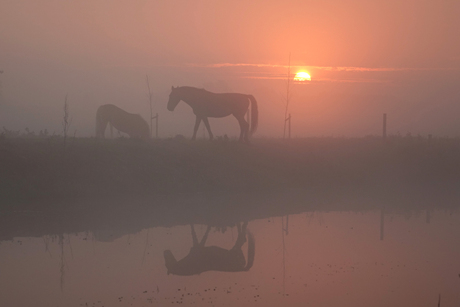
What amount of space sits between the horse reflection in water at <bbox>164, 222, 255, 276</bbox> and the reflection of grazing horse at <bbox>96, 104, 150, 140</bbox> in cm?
1516

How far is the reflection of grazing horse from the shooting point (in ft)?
78.3

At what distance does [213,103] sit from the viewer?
72.9 ft

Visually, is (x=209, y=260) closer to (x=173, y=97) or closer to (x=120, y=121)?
(x=173, y=97)

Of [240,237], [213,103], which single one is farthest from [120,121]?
[240,237]

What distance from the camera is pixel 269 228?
1189 cm

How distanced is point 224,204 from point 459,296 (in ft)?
31.0

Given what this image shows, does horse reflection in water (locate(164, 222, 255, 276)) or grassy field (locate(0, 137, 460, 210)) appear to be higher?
grassy field (locate(0, 137, 460, 210))

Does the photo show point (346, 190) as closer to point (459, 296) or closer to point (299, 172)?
point (299, 172)

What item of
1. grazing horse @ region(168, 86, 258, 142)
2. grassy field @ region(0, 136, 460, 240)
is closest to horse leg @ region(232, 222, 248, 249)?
grassy field @ region(0, 136, 460, 240)

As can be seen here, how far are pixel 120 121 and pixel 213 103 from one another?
572cm

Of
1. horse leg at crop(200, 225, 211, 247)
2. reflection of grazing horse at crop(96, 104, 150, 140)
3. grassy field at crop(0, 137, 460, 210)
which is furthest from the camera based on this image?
reflection of grazing horse at crop(96, 104, 150, 140)

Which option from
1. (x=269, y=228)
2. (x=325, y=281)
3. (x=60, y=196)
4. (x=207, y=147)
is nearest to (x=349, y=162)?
(x=207, y=147)

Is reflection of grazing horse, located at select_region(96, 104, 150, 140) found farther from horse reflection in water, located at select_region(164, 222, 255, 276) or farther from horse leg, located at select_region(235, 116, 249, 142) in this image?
horse reflection in water, located at select_region(164, 222, 255, 276)

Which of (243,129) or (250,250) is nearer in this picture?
(250,250)
